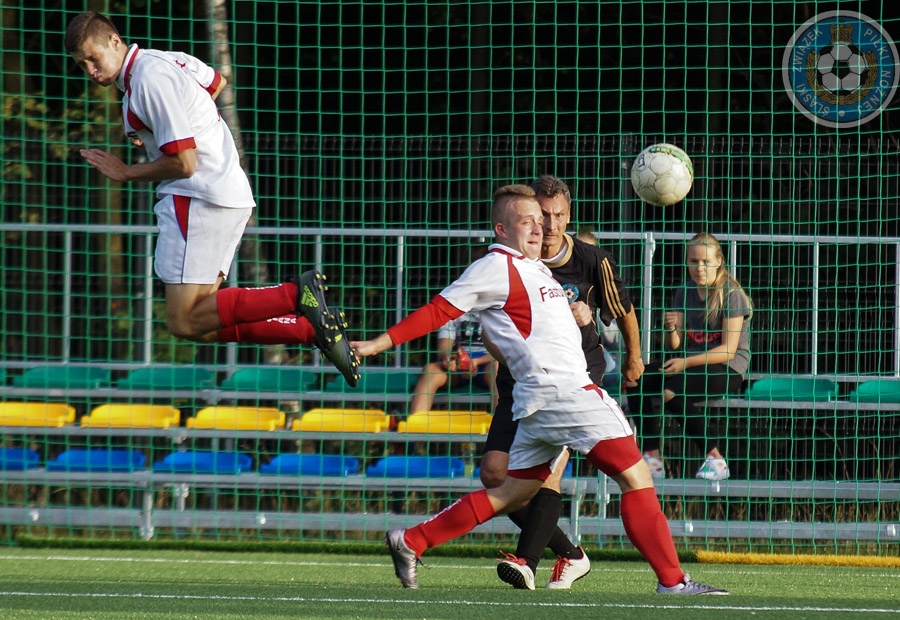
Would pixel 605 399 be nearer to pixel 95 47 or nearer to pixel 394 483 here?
pixel 95 47

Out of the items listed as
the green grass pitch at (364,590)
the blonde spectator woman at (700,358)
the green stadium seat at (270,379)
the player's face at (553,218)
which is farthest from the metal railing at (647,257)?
the player's face at (553,218)

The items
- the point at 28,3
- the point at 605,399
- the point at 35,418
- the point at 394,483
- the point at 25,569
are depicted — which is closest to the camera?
the point at 605,399

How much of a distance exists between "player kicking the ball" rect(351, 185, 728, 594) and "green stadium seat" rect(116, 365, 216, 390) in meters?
4.08

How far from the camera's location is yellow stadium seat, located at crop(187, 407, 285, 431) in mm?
8109

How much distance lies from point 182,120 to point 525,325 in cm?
146

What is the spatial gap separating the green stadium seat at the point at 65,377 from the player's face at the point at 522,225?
454 centimetres

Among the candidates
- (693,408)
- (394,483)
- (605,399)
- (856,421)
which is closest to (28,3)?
(394,483)

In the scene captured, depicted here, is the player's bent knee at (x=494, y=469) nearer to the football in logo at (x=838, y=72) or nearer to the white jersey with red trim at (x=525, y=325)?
the white jersey with red trim at (x=525, y=325)

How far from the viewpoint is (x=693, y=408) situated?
25.6 feet

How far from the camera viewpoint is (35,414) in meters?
8.27

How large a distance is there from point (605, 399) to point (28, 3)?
9.37 m

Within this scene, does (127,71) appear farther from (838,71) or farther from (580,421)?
(838,71)

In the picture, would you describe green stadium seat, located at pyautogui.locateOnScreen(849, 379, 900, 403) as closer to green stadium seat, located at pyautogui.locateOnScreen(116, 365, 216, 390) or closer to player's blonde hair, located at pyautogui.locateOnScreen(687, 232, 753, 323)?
player's blonde hair, located at pyautogui.locateOnScreen(687, 232, 753, 323)

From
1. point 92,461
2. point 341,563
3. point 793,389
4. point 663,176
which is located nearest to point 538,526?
point 341,563
